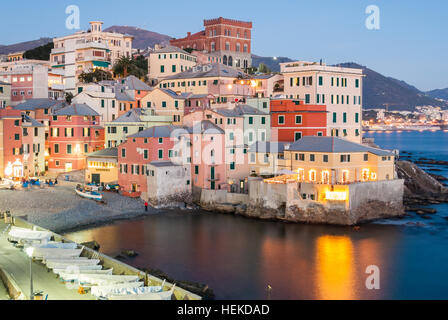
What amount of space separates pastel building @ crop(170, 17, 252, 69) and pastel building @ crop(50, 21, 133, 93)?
1495 cm

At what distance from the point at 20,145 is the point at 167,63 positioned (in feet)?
112

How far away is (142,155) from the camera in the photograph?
174 feet

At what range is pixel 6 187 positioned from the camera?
50.6m

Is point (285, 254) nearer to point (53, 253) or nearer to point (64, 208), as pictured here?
Answer: point (53, 253)

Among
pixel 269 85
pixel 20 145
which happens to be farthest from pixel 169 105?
pixel 20 145

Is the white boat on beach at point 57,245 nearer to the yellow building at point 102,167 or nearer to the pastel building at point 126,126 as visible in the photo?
the yellow building at point 102,167

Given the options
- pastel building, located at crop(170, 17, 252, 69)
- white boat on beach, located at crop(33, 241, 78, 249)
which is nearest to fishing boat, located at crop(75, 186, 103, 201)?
white boat on beach, located at crop(33, 241, 78, 249)

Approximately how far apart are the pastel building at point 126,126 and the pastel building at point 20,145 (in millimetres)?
7792

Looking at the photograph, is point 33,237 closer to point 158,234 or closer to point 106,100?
point 158,234

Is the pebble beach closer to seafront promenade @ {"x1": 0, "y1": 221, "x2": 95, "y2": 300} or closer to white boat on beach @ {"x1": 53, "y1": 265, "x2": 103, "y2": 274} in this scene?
seafront promenade @ {"x1": 0, "y1": 221, "x2": 95, "y2": 300}

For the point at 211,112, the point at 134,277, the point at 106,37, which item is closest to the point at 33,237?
the point at 134,277

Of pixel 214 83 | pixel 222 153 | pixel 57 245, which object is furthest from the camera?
pixel 214 83

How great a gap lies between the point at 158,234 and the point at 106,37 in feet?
224

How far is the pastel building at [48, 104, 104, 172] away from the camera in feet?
201
